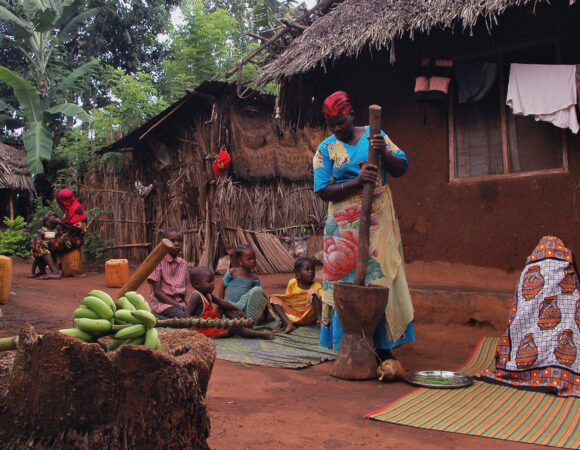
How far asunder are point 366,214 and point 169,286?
250 centimetres

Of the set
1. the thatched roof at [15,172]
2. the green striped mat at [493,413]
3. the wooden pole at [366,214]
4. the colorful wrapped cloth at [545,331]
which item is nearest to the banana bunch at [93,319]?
the green striped mat at [493,413]

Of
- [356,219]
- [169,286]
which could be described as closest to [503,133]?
[356,219]

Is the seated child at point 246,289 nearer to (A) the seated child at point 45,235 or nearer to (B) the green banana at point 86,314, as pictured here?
(B) the green banana at point 86,314

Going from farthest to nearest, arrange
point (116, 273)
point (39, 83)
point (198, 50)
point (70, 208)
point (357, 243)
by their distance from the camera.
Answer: point (198, 50)
point (39, 83)
point (70, 208)
point (116, 273)
point (357, 243)

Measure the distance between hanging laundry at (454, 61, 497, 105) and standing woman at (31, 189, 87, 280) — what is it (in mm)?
7273

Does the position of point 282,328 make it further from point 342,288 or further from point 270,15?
point 270,15

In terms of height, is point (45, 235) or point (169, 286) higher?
point (45, 235)

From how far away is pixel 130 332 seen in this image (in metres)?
1.73

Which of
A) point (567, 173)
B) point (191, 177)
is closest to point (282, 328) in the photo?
point (567, 173)

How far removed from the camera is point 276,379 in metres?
3.38

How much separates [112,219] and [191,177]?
3.01 m

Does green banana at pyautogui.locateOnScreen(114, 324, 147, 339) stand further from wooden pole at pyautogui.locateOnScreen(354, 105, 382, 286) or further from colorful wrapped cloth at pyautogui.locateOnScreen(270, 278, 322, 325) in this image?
colorful wrapped cloth at pyautogui.locateOnScreen(270, 278, 322, 325)

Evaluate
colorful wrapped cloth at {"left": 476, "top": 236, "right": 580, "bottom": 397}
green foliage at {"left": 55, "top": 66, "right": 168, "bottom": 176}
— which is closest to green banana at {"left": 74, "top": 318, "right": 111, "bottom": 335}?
colorful wrapped cloth at {"left": 476, "top": 236, "right": 580, "bottom": 397}

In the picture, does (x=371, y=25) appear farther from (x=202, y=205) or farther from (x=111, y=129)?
(x=111, y=129)
